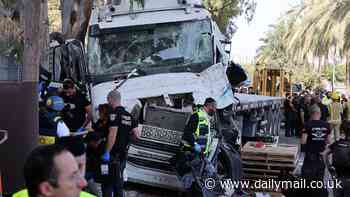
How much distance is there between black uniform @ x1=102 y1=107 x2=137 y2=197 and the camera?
7043mm

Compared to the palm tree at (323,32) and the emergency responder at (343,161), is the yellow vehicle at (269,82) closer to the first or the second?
the palm tree at (323,32)

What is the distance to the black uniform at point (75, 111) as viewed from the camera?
8.20m

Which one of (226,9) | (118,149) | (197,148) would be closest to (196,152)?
(197,148)

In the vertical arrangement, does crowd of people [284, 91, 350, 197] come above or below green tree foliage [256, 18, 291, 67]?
above

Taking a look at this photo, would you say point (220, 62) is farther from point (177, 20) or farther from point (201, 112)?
point (201, 112)

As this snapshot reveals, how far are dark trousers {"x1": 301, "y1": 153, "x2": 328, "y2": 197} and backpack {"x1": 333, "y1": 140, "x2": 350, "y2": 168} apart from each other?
2.43 ft

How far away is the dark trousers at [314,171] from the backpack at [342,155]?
2.43 ft

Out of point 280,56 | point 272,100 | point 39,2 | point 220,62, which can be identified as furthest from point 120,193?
point 280,56

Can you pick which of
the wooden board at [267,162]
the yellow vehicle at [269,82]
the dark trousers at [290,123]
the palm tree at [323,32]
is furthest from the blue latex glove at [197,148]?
the yellow vehicle at [269,82]

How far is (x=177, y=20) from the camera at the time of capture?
30.9 ft

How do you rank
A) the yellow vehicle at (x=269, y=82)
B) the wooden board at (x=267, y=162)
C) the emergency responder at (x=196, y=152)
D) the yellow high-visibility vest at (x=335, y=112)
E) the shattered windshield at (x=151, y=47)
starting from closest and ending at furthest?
1. the emergency responder at (x=196, y=152)
2. the shattered windshield at (x=151, y=47)
3. the wooden board at (x=267, y=162)
4. the yellow high-visibility vest at (x=335, y=112)
5. the yellow vehicle at (x=269, y=82)

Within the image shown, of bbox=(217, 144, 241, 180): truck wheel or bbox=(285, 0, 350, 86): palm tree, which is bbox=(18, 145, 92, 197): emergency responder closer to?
bbox=(217, 144, 241, 180): truck wheel

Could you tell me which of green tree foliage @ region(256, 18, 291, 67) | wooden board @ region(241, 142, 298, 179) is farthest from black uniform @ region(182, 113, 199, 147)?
green tree foliage @ region(256, 18, 291, 67)

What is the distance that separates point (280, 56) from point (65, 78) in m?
55.8
